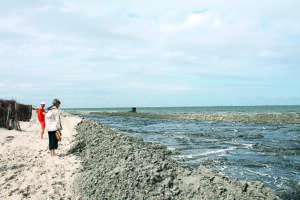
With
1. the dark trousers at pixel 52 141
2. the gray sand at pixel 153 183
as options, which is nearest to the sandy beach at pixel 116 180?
the gray sand at pixel 153 183

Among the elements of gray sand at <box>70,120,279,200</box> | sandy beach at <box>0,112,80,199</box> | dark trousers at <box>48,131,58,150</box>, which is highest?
dark trousers at <box>48,131,58,150</box>

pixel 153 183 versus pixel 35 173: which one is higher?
pixel 153 183

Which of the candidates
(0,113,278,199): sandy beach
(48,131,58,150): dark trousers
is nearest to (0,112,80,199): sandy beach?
(0,113,278,199): sandy beach

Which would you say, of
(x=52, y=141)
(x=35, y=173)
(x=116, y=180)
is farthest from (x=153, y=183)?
(x=52, y=141)

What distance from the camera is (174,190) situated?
4441mm

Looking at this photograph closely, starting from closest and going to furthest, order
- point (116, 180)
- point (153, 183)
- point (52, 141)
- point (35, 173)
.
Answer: point (153, 183)
point (116, 180)
point (35, 173)
point (52, 141)

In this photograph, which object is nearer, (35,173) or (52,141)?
(35,173)

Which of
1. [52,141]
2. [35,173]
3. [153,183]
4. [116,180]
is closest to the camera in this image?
[153,183]

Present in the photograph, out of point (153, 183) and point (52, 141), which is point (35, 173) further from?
point (153, 183)

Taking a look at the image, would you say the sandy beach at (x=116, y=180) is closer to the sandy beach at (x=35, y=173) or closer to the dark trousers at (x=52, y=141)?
the sandy beach at (x=35, y=173)

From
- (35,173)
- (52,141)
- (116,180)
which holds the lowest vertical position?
(35,173)

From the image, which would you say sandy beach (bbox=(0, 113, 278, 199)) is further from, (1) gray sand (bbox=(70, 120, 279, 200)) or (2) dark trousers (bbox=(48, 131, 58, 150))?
(2) dark trousers (bbox=(48, 131, 58, 150))

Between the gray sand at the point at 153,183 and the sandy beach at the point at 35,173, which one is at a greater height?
the gray sand at the point at 153,183

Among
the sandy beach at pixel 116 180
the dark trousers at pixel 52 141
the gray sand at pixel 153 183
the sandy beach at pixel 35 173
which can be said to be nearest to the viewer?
the gray sand at pixel 153 183
